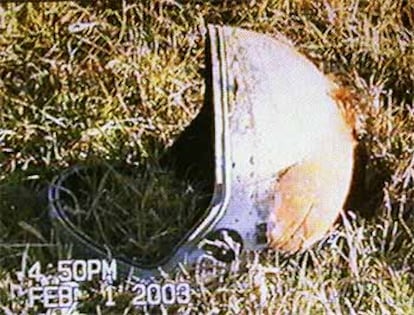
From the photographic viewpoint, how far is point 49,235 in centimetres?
211

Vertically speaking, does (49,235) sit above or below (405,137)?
below

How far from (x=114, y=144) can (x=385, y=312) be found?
543mm

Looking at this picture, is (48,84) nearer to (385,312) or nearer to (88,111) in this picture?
(88,111)

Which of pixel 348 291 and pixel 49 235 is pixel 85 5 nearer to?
pixel 49 235

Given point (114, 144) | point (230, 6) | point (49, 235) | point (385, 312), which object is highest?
point (230, 6)

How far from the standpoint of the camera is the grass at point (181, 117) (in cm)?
212

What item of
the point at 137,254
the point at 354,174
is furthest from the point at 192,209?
the point at 354,174

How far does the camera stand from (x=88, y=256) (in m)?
2.11

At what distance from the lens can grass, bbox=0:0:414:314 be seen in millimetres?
2117

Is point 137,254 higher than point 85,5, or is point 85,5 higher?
point 85,5

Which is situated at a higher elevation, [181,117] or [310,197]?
[181,117]

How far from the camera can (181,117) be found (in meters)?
2.17

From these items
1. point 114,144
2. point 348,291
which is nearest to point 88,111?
point 114,144

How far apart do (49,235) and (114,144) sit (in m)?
0.19
